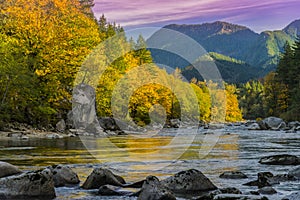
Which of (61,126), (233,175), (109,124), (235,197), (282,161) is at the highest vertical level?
(235,197)

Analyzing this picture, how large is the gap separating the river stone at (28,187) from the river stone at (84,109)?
32.9 meters

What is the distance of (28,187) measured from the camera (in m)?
10.5

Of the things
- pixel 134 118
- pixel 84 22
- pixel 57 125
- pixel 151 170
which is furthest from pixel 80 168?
pixel 134 118

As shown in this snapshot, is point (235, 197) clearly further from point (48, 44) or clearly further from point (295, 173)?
point (48, 44)

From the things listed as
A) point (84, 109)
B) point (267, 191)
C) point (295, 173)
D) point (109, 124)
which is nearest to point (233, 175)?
point (295, 173)

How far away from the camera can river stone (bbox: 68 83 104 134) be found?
44628 mm

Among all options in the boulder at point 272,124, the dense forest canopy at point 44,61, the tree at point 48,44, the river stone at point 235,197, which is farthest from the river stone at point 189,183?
the boulder at point 272,124

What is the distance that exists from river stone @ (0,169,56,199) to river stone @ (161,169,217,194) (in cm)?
289

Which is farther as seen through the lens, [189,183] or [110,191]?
[189,183]

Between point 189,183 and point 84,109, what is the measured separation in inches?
1405

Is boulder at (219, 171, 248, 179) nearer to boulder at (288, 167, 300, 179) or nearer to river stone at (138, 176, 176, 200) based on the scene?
boulder at (288, 167, 300, 179)

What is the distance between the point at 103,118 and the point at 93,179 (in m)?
36.9

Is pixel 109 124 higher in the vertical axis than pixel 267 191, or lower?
lower

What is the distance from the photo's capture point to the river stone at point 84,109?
4463cm
